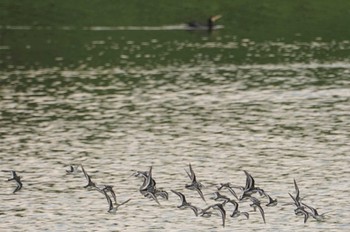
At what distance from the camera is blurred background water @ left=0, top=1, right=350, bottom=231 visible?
5412 cm

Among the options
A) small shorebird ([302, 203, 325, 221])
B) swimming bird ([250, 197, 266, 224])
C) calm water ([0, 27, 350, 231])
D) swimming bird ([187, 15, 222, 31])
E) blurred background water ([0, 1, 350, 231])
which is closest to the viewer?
swimming bird ([250, 197, 266, 224])

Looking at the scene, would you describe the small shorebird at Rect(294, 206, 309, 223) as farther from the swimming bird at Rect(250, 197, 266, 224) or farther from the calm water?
the swimming bird at Rect(250, 197, 266, 224)

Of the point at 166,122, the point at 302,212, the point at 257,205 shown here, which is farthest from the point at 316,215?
the point at 166,122

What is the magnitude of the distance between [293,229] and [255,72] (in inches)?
1887

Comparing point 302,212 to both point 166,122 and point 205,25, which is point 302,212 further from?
point 205,25

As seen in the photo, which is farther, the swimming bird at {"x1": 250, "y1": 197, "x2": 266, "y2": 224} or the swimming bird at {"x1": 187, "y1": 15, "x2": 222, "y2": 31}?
the swimming bird at {"x1": 187, "y1": 15, "x2": 222, "y2": 31}

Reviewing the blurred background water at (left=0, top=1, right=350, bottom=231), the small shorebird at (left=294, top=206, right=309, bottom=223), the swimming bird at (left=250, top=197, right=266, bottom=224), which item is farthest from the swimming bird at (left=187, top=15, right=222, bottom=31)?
the small shorebird at (left=294, top=206, right=309, bottom=223)

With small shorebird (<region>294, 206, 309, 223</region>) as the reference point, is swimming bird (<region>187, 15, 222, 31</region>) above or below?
below

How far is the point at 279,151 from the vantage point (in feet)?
223

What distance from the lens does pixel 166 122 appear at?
77.6 metres

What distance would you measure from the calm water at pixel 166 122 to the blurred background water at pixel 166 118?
12cm

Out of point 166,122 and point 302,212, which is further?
point 166,122

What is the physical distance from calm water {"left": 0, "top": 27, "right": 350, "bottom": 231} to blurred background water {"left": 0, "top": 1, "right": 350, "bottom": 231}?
116 mm

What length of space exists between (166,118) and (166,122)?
1.46 metres
